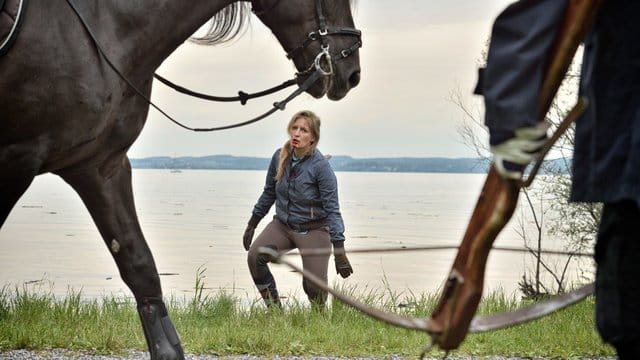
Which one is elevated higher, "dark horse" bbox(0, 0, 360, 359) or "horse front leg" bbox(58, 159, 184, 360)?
"dark horse" bbox(0, 0, 360, 359)

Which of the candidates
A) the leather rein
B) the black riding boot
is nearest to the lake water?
the black riding boot

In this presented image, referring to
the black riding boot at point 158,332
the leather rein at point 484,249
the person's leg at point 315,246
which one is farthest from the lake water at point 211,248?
the leather rein at point 484,249

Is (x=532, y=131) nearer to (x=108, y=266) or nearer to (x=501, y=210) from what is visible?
(x=501, y=210)

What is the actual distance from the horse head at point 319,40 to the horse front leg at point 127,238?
3.69ft

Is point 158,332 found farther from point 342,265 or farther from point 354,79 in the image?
point 342,265

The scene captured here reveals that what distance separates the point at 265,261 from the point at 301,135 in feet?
3.38

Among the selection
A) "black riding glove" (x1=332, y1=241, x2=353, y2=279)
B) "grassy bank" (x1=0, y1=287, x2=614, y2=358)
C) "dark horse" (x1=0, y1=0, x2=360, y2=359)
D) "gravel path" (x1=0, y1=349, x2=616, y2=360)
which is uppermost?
"dark horse" (x1=0, y1=0, x2=360, y2=359)

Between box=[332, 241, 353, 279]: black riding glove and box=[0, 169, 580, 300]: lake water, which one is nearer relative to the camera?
box=[332, 241, 353, 279]: black riding glove

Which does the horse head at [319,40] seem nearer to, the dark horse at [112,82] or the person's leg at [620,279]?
the dark horse at [112,82]

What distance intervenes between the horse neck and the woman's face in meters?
2.85

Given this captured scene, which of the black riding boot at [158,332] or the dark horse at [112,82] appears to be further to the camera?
the black riding boot at [158,332]

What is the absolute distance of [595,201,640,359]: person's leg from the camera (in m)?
2.35

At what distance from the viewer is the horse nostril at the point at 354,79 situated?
6.17 m

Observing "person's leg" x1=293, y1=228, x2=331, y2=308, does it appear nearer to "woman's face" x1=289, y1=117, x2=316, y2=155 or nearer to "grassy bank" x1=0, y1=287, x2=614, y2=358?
"grassy bank" x1=0, y1=287, x2=614, y2=358
